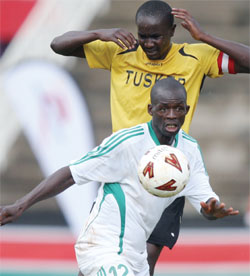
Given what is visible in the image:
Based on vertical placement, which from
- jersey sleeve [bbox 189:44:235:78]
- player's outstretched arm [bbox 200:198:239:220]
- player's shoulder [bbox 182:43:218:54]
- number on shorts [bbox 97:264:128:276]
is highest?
player's shoulder [bbox 182:43:218:54]

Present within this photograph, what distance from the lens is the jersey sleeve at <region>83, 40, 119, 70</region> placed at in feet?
20.0

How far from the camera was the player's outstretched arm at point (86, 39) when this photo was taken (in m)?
5.83

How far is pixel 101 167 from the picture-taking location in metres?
5.56

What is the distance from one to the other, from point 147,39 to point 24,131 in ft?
17.6

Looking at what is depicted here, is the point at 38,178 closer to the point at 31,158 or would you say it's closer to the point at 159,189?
the point at 31,158

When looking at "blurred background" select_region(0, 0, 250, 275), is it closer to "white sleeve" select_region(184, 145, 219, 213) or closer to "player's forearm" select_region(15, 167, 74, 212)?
"white sleeve" select_region(184, 145, 219, 213)

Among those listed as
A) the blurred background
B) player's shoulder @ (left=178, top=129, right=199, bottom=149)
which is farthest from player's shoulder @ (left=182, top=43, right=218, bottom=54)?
the blurred background

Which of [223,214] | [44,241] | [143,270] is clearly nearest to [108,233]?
[143,270]

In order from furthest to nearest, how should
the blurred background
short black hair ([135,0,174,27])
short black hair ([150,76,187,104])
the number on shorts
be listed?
the blurred background, short black hair ([135,0,174,27]), short black hair ([150,76,187,104]), the number on shorts

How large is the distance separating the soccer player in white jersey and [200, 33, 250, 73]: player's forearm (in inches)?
18.1

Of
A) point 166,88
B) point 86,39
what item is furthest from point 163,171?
point 86,39

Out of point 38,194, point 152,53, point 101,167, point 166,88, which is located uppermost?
point 152,53

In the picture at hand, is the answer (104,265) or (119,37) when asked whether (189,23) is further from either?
(104,265)

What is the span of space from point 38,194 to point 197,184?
1115mm
